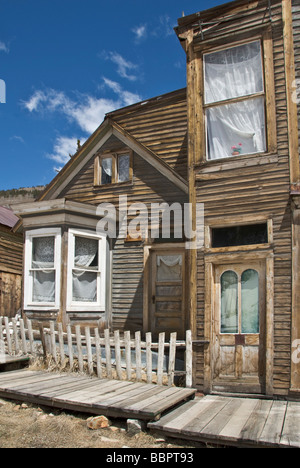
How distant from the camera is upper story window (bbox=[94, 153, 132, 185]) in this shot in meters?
11.2

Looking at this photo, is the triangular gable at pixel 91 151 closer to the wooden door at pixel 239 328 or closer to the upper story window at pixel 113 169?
the upper story window at pixel 113 169

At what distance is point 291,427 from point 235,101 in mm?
5371

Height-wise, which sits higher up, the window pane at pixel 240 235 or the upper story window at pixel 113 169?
the upper story window at pixel 113 169

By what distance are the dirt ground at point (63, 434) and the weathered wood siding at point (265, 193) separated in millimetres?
2044

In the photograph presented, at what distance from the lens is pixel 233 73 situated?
751 cm

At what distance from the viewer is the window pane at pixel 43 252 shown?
9.68 meters

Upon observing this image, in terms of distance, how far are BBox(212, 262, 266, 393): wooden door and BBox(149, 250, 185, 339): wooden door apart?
8.49ft

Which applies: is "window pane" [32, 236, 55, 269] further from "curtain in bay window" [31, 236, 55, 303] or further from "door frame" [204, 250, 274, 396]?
"door frame" [204, 250, 274, 396]

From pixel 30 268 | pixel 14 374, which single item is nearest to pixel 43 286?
pixel 30 268

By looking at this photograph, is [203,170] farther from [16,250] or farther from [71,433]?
[16,250]

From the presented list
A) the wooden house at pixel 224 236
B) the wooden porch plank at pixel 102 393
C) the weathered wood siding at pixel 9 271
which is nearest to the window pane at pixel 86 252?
the wooden house at pixel 224 236

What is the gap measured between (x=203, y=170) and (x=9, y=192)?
116 feet

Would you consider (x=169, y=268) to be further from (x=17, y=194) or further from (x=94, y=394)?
(x=17, y=194)
